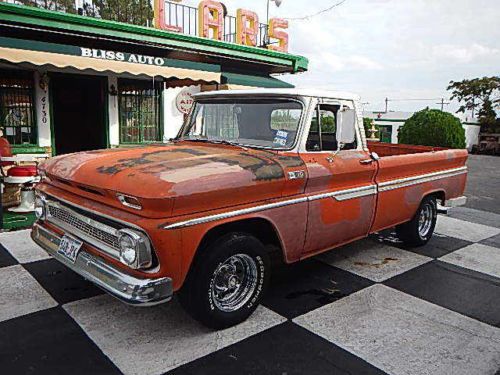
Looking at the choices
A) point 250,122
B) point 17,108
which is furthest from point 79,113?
point 250,122

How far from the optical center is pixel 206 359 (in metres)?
2.81

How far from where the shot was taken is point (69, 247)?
123 inches

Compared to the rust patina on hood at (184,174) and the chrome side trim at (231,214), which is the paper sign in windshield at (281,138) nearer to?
the rust patina on hood at (184,174)

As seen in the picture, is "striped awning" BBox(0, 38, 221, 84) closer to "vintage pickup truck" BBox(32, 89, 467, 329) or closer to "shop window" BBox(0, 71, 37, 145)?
"shop window" BBox(0, 71, 37, 145)

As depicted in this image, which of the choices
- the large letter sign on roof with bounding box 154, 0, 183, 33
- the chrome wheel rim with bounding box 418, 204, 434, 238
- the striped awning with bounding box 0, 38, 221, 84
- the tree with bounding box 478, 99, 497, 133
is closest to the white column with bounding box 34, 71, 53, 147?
the striped awning with bounding box 0, 38, 221, 84

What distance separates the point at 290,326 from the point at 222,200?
1.17 m

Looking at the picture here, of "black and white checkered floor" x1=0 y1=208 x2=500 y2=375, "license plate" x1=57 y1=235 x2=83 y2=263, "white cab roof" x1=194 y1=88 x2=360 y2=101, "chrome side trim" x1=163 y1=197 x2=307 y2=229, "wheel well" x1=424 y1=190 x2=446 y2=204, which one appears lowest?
"black and white checkered floor" x1=0 y1=208 x2=500 y2=375

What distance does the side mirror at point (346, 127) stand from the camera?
3.96 metres

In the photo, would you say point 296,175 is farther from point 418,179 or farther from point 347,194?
point 418,179

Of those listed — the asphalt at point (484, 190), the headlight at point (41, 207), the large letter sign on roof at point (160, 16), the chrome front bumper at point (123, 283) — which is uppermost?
the large letter sign on roof at point (160, 16)

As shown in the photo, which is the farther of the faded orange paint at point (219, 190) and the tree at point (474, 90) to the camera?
the tree at point (474, 90)

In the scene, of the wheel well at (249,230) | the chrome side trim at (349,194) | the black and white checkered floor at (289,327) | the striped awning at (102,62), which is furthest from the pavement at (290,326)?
the striped awning at (102,62)

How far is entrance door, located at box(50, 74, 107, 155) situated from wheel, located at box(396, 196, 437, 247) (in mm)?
6771

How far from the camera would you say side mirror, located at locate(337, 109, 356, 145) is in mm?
3955
